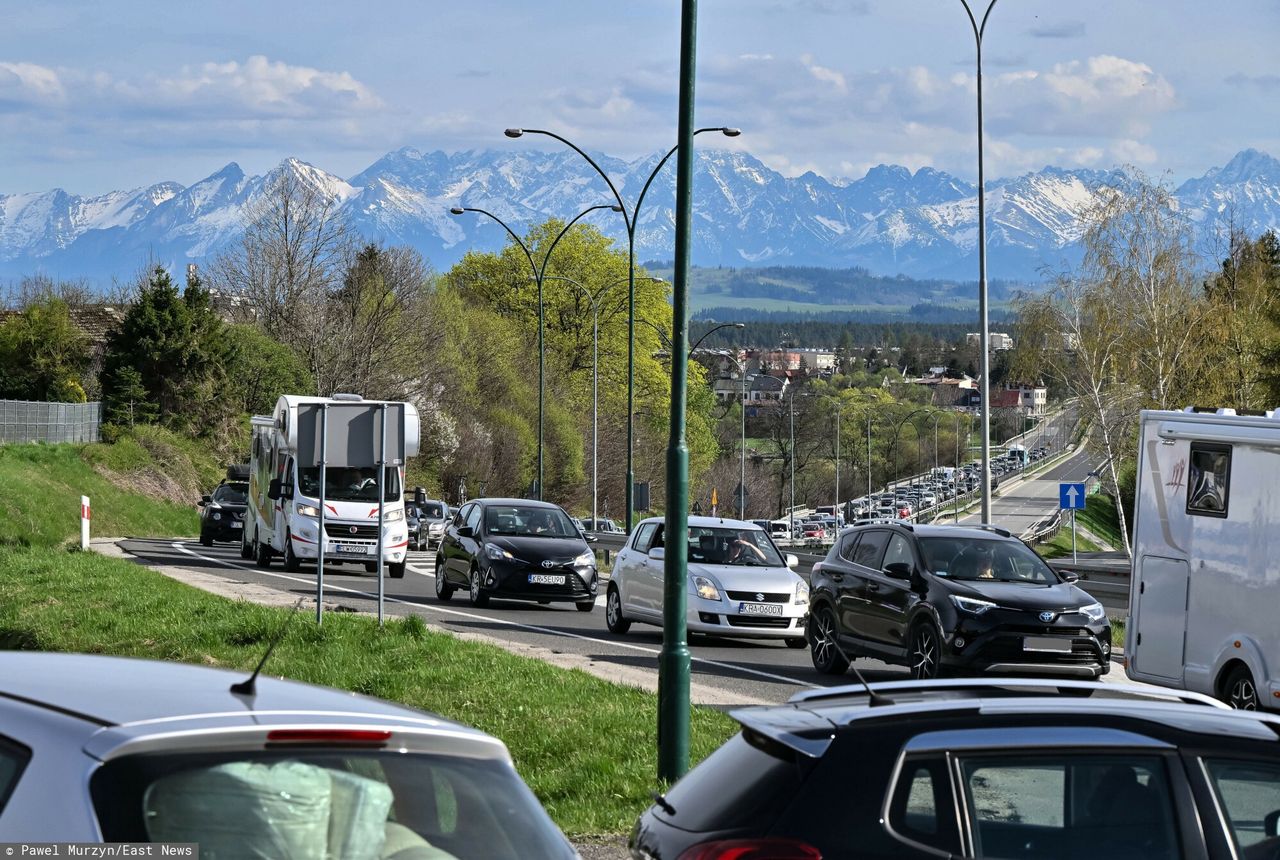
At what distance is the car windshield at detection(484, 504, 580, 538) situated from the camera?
2688cm

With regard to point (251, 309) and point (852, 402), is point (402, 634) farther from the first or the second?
point (852, 402)

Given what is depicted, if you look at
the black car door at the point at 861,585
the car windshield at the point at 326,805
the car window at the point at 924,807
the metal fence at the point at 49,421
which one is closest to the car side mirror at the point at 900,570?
the black car door at the point at 861,585

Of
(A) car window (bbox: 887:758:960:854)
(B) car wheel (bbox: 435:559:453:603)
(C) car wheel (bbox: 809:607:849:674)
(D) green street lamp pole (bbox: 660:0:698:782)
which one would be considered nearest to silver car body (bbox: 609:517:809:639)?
(C) car wheel (bbox: 809:607:849:674)

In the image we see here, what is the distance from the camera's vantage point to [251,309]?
7650cm

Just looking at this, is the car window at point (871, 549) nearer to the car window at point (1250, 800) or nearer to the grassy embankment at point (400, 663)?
the grassy embankment at point (400, 663)

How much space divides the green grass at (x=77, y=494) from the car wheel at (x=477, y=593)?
19102 mm

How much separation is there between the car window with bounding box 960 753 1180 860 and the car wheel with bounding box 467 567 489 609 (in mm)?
21870

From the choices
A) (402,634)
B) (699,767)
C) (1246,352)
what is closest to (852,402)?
(1246,352)

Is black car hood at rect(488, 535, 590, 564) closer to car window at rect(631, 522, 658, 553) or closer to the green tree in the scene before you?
car window at rect(631, 522, 658, 553)

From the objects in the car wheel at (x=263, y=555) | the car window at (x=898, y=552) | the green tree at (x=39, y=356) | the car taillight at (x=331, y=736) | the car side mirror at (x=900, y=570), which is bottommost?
the car wheel at (x=263, y=555)

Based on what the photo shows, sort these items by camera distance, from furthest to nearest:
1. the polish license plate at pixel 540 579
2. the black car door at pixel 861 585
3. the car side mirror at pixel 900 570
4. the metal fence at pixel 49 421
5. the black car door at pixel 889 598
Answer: the metal fence at pixel 49 421 → the polish license plate at pixel 540 579 → the black car door at pixel 861 585 → the black car door at pixel 889 598 → the car side mirror at pixel 900 570

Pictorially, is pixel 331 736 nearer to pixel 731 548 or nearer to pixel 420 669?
pixel 420 669

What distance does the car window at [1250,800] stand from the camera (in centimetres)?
466

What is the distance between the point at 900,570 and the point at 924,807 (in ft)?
40.9
